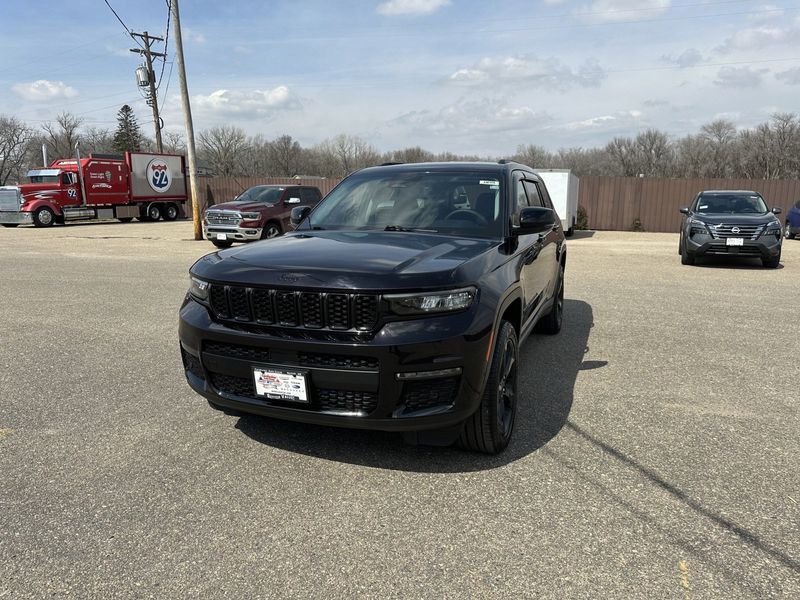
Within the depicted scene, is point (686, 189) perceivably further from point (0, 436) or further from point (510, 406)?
point (0, 436)

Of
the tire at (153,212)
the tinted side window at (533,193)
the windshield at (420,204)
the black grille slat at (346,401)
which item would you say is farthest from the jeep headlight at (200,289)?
the tire at (153,212)

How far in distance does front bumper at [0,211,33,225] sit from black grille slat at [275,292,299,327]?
26.6 meters

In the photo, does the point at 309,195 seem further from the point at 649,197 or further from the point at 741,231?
the point at 649,197

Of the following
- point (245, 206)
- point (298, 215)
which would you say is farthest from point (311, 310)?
point (245, 206)

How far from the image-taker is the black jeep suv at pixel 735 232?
11266 mm

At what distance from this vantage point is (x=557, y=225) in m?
5.94

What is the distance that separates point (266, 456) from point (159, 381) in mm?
1801

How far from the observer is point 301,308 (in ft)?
9.54

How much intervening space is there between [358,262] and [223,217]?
13368 mm

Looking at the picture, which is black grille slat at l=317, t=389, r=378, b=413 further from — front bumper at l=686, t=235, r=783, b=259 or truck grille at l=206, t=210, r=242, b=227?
truck grille at l=206, t=210, r=242, b=227

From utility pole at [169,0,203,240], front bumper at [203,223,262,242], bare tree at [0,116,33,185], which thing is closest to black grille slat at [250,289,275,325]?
front bumper at [203,223,262,242]

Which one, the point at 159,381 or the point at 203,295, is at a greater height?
the point at 203,295

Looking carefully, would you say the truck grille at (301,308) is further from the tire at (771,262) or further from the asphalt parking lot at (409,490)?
the tire at (771,262)

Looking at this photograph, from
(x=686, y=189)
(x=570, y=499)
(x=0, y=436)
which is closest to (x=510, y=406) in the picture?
(x=570, y=499)
